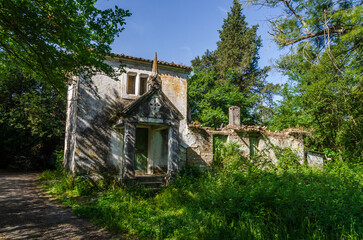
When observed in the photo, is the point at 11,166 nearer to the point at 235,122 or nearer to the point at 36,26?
the point at 36,26

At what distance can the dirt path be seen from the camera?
4379mm

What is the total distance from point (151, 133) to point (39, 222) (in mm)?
6399

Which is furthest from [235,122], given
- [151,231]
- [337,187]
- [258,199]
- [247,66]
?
[247,66]

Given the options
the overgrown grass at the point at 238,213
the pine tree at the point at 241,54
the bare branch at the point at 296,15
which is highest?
the pine tree at the point at 241,54

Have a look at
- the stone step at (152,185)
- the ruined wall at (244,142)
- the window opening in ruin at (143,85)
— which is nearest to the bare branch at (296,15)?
the ruined wall at (244,142)

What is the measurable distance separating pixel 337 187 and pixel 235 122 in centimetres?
716

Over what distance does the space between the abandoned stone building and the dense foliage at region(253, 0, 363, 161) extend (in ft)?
5.52

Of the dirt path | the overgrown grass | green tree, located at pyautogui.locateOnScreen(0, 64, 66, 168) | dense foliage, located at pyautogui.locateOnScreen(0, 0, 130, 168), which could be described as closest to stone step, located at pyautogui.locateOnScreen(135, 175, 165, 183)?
the overgrown grass

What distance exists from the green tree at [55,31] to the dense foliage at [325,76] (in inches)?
228

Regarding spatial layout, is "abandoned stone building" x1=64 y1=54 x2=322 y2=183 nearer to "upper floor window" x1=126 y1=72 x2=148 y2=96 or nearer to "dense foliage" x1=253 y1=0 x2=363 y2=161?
"upper floor window" x1=126 y1=72 x2=148 y2=96

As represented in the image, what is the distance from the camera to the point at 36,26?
15.9 feet

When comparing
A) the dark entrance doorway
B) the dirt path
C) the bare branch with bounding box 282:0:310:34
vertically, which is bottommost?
the dirt path

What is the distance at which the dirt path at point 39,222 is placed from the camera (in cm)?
438

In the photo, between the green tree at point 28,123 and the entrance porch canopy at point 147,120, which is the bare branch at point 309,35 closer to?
the entrance porch canopy at point 147,120
